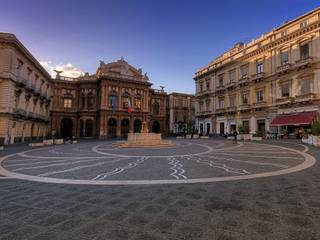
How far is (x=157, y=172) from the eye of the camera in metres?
7.48

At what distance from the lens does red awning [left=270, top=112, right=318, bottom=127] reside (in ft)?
78.9

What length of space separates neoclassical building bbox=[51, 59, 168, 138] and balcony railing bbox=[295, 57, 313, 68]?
1179 inches

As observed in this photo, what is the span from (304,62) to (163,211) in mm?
29863

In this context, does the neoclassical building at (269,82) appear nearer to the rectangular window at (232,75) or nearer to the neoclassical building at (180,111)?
the rectangular window at (232,75)

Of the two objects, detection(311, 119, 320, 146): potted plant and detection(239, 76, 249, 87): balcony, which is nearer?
detection(311, 119, 320, 146): potted plant

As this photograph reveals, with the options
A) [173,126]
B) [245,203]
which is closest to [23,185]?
[245,203]

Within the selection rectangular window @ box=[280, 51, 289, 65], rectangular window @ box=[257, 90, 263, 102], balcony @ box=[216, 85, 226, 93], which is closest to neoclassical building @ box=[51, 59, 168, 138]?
balcony @ box=[216, 85, 226, 93]

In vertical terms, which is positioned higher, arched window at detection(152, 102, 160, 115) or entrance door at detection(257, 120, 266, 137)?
arched window at detection(152, 102, 160, 115)

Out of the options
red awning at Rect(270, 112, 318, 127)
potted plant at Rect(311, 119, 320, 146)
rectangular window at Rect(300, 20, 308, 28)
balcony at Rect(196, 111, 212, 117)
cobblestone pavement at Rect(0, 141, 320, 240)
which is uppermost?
rectangular window at Rect(300, 20, 308, 28)

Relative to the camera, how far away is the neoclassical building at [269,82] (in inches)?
992

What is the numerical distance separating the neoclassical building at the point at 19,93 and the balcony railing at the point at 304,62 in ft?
120

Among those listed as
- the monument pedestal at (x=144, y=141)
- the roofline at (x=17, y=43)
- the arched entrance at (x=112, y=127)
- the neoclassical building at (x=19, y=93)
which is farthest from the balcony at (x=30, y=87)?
the monument pedestal at (x=144, y=141)

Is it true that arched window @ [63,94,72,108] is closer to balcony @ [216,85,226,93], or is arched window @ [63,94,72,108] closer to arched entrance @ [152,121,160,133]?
arched entrance @ [152,121,160,133]

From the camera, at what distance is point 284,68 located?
2780 centimetres
